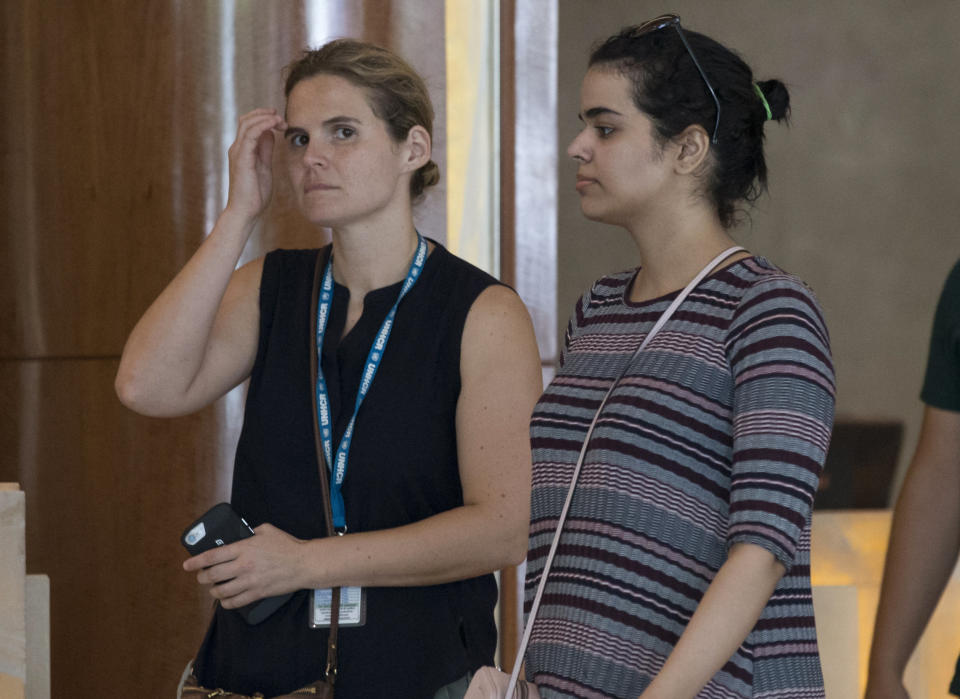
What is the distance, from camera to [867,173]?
357cm

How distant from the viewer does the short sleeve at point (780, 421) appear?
1.46m

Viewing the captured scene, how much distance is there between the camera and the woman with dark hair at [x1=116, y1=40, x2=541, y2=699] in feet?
6.68

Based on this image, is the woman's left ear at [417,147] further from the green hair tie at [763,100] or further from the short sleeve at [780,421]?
the short sleeve at [780,421]

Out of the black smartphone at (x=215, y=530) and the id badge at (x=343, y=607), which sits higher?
the black smartphone at (x=215, y=530)

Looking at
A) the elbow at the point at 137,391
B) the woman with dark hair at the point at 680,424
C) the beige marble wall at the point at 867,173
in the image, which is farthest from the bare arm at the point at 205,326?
the beige marble wall at the point at 867,173

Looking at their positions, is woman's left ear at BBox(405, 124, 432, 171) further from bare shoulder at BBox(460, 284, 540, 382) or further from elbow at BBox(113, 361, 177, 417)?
elbow at BBox(113, 361, 177, 417)

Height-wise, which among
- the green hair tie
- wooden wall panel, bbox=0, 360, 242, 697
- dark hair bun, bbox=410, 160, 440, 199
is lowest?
wooden wall panel, bbox=0, 360, 242, 697

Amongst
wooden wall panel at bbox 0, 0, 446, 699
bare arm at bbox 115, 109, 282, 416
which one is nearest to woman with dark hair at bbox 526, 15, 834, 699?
bare arm at bbox 115, 109, 282, 416

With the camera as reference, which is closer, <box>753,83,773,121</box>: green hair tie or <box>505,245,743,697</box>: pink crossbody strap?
<box>505,245,743,697</box>: pink crossbody strap

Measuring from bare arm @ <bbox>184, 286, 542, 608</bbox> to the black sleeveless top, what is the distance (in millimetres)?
46

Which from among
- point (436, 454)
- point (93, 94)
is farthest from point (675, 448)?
point (93, 94)

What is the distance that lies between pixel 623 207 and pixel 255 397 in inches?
32.8

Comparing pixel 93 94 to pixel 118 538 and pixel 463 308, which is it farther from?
pixel 463 308

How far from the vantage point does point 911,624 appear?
1526mm
